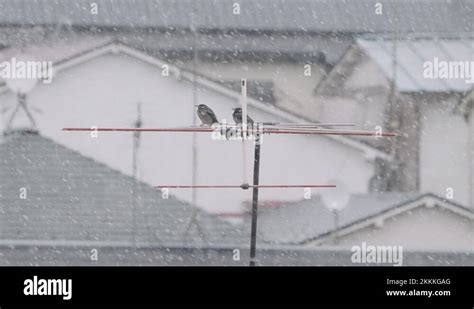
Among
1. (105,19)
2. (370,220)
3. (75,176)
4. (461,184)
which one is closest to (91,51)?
(105,19)

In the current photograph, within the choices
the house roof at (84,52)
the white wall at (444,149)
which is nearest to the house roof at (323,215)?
the white wall at (444,149)

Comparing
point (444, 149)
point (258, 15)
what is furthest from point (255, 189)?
point (444, 149)

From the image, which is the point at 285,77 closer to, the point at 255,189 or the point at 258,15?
the point at 258,15

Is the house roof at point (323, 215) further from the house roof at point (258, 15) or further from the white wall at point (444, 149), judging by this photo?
the house roof at point (258, 15)
